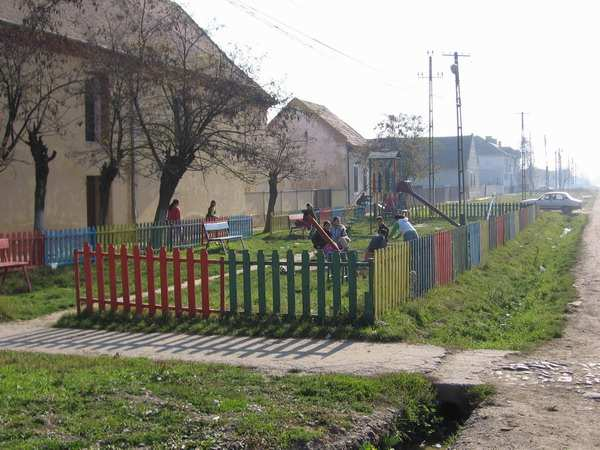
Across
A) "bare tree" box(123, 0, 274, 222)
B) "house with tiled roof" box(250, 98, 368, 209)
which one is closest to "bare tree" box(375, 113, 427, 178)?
"house with tiled roof" box(250, 98, 368, 209)

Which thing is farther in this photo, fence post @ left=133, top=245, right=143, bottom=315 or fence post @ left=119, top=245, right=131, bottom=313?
fence post @ left=119, top=245, right=131, bottom=313

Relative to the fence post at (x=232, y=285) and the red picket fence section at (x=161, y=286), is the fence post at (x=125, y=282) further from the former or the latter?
the fence post at (x=232, y=285)

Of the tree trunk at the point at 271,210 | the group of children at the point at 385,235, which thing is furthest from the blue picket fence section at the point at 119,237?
the tree trunk at the point at 271,210

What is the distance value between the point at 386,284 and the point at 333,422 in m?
4.71

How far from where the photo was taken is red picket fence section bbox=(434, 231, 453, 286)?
45.4ft

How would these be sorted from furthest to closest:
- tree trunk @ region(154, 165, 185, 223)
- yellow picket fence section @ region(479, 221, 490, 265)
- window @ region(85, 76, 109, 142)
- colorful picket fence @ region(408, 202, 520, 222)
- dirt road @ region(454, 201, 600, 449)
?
colorful picket fence @ region(408, 202, 520, 222) → tree trunk @ region(154, 165, 185, 223) → window @ region(85, 76, 109, 142) → yellow picket fence section @ region(479, 221, 490, 265) → dirt road @ region(454, 201, 600, 449)

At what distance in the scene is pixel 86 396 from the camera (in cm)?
666

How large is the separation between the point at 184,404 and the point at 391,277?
519cm

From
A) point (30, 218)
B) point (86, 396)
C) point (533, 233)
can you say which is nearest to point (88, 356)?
point (86, 396)

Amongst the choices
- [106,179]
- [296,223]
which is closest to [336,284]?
[106,179]

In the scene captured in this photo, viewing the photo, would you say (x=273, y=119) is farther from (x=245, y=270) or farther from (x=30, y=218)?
(x=245, y=270)

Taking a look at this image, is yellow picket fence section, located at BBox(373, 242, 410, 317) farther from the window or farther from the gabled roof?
the gabled roof

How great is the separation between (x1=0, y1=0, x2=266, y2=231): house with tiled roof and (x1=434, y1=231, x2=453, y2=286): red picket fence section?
9696mm

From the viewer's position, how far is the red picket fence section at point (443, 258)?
13.8m
